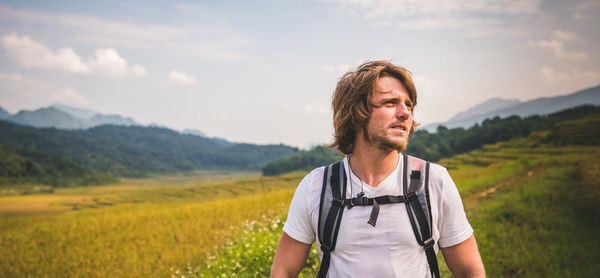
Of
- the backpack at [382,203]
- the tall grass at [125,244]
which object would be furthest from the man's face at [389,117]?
the tall grass at [125,244]

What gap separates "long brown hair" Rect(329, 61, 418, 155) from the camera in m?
1.96

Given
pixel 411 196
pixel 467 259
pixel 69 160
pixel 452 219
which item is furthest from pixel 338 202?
pixel 69 160

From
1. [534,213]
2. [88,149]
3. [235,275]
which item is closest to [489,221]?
[534,213]

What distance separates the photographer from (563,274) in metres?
7.16

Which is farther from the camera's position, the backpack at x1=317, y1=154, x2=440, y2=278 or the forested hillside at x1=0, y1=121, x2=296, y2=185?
the forested hillside at x1=0, y1=121, x2=296, y2=185

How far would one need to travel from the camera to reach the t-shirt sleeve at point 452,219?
6.06 feet

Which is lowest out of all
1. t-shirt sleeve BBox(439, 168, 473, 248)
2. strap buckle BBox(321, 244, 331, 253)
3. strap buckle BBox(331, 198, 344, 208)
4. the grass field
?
the grass field

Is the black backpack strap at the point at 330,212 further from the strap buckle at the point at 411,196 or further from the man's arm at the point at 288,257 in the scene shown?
the strap buckle at the point at 411,196

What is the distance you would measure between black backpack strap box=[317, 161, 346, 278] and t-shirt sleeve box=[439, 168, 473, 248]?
0.58 m

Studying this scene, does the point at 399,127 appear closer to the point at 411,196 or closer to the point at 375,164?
the point at 375,164

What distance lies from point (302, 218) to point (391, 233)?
53 cm

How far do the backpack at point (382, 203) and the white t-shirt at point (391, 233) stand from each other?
0.03 meters

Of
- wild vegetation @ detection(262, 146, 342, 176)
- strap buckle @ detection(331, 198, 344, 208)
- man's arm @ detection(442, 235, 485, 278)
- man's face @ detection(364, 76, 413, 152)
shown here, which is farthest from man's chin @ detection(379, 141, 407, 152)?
wild vegetation @ detection(262, 146, 342, 176)

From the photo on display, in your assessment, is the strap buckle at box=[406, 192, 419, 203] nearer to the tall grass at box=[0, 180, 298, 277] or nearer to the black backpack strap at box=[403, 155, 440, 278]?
the black backpack strap at box=[403, 155, 440, 278]
